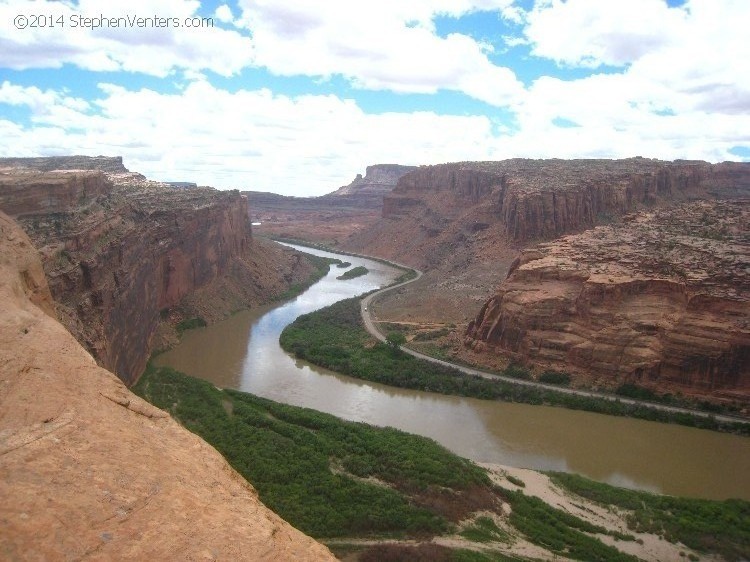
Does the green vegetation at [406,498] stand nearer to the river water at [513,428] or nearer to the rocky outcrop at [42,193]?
the river water at [513,428]

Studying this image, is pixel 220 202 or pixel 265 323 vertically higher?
pixel 220 202

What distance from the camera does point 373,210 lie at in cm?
13688

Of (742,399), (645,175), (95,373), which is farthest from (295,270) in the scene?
(95,373)

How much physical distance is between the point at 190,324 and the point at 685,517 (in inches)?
1288

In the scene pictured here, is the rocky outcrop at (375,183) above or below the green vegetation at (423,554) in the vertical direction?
above

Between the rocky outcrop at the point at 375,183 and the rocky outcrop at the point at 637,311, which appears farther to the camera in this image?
the rocky outcrop at the point at 375,183

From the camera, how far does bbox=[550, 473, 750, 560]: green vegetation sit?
18609 millimetres

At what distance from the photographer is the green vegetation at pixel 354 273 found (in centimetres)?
7193

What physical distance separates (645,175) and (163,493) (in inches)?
2736

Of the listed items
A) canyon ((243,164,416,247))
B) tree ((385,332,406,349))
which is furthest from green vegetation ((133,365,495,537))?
canyon ((243,164,416,247))

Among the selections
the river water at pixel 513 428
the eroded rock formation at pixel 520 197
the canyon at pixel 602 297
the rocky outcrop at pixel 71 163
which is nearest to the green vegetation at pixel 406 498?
the river water at pixel 513 428

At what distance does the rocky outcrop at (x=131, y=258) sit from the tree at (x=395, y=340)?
14456mm

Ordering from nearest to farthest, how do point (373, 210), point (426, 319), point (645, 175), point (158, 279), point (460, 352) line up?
point (460, 352) < point (158, 279) < point (426, 319) < point (645, 175) < point (373, 210)

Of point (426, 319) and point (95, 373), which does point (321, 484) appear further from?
point (426, 319)
